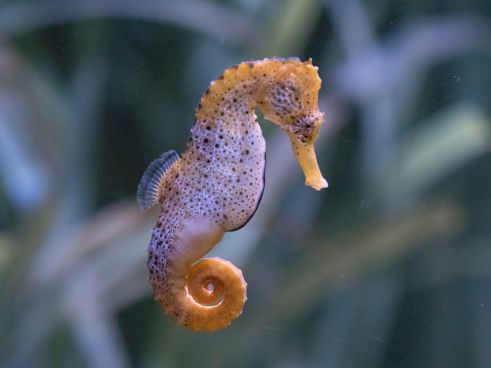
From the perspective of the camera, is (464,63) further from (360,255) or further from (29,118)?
(29,118)

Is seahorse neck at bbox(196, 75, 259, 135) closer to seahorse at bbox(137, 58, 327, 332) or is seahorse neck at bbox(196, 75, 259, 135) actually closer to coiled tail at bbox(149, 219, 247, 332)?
seahorse at bbox(137, 58, 327, 332)

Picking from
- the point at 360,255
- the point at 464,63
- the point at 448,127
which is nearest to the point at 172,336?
the point at 360,255

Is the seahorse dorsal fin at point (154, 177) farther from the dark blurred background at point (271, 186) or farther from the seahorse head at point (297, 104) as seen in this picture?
the dark blurred background at point (271, 186)

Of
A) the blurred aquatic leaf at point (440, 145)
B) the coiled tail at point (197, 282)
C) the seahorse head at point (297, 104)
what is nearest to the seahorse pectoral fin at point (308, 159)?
the seahorse head at point (297, 104)

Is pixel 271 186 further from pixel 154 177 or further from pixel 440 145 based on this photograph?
pixel 154 177

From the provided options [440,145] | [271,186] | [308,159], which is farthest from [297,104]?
[440,145]

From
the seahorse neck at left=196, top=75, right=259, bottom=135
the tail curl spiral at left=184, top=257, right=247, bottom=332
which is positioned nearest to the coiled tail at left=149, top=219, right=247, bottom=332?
the tail curl spiral at left=184, top=257, right=247, bottom=332

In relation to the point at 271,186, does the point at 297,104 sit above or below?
below
